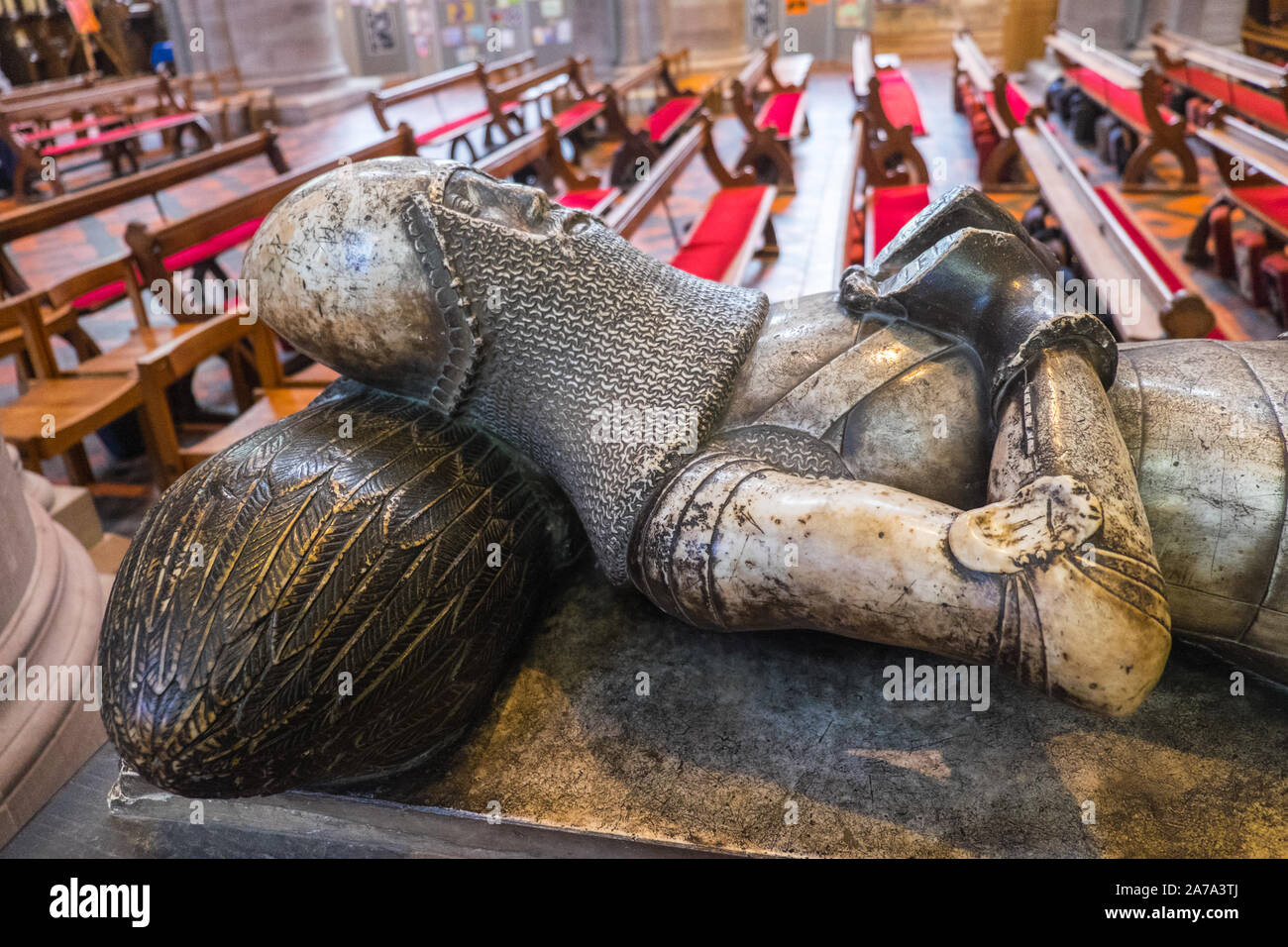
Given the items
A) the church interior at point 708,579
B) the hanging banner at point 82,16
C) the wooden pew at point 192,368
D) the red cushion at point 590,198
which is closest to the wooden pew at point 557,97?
the church interior at point 708,579

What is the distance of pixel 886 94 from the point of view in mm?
8133

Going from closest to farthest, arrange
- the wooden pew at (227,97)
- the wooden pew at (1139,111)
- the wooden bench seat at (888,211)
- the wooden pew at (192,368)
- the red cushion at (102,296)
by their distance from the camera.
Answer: the wooden pew at (192,368) < the wooden bench seat at (888,211) < the red cushion at (102,296) < the wooden pew at (1139,111) < the wooden pew at (227,97)

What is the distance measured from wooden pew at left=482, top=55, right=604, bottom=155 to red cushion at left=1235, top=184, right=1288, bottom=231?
482 cm

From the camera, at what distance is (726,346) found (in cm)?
163

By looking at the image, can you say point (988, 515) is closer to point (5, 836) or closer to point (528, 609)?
point (528, 609)

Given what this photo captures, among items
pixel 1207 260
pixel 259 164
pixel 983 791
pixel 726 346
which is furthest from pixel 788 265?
pixel 259 164

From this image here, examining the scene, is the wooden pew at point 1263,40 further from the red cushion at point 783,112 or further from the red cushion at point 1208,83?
the red cushion at point 783,112

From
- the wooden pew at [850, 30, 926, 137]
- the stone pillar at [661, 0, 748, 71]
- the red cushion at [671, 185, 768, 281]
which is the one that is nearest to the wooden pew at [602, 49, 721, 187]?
the wooden pew at [850, 30, 926, 137]

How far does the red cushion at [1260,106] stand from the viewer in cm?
566

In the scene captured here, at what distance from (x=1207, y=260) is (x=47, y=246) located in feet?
27.4

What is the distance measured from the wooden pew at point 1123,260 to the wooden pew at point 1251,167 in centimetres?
58

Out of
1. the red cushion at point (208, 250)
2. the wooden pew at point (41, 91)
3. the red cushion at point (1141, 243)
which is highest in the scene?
the wooden pew at point (41, 91)

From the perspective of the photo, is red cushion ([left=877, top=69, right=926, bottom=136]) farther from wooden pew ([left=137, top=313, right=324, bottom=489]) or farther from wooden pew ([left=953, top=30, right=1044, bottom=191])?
wooden pew ([left=137, top=313, right=324, bottom=489])

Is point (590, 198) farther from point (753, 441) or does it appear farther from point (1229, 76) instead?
point (1229, 76)
